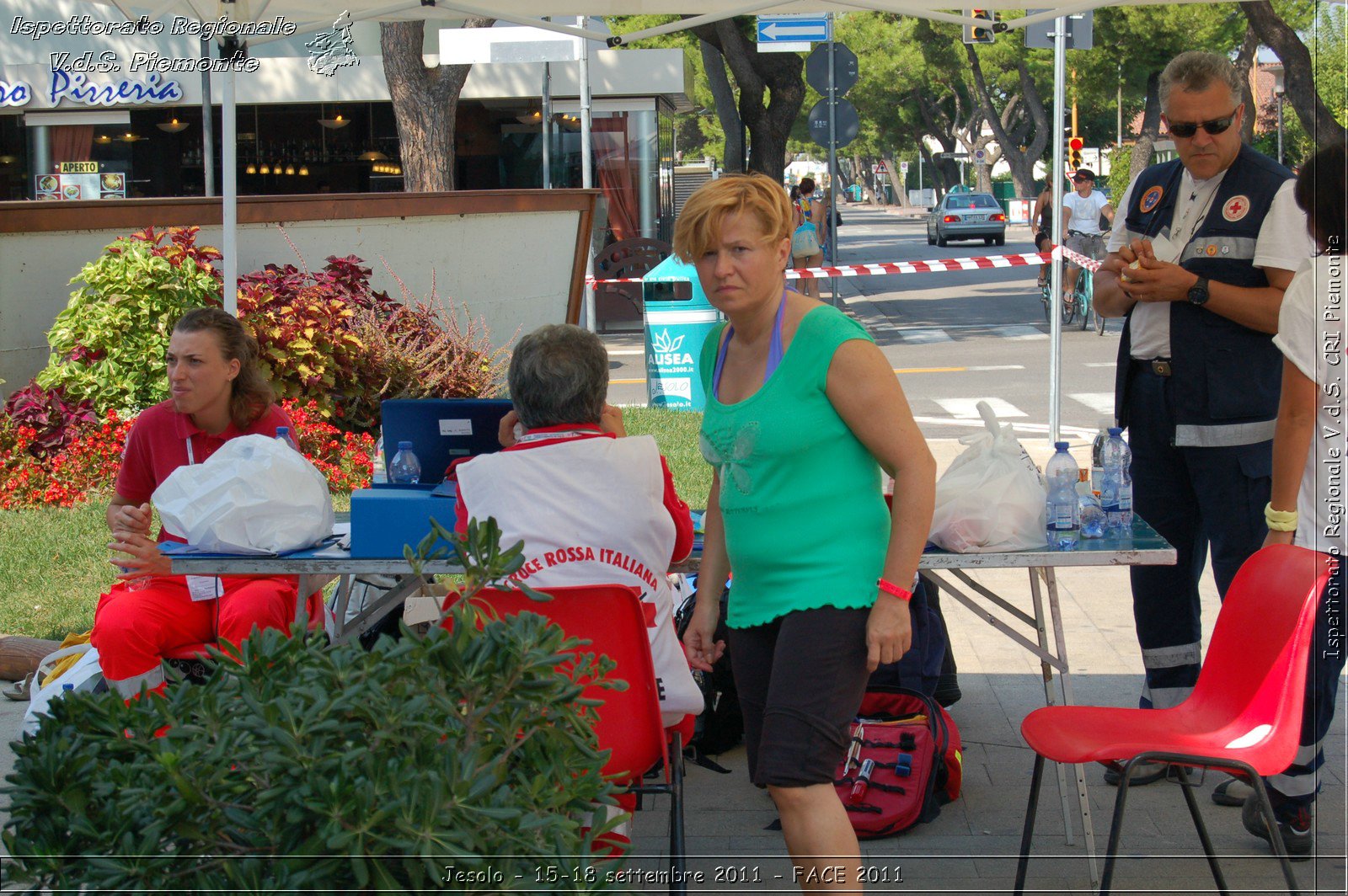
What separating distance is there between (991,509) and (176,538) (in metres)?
2.25

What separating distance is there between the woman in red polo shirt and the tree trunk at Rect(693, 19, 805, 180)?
1669 cm

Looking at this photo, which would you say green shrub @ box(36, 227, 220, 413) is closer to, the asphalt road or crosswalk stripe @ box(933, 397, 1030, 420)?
the asphalt road

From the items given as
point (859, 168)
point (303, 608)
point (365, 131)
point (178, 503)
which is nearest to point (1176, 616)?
point (303, 608)

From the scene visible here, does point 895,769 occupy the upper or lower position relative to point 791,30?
lower

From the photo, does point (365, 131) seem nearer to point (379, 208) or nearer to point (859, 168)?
point (379, 208)

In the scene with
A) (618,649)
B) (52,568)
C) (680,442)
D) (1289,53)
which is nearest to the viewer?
(618,649)

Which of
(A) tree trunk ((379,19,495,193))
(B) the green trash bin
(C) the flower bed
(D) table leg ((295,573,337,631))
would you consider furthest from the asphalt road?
(D) table leg ((295,573,337,631))

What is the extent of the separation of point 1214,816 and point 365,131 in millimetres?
19643

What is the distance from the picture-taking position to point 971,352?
1574 centimetres

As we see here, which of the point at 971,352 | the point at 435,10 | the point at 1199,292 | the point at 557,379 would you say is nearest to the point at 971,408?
the point at 971,352

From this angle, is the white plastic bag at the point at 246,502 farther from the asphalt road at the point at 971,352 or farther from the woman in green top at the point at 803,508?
the asphalt road at the point at 971,352

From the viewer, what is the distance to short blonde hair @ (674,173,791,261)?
2.66 meters

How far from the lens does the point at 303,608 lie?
3754 mm

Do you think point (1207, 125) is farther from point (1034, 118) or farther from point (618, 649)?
point (1034, 118)
